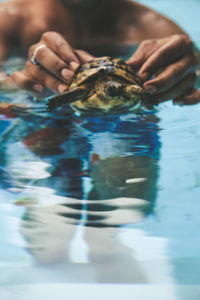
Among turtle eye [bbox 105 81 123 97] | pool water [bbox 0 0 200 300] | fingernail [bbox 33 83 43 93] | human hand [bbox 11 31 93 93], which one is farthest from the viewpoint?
fingernail [bbox 33 83 43 93]

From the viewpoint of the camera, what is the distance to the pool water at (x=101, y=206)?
0.48 metres

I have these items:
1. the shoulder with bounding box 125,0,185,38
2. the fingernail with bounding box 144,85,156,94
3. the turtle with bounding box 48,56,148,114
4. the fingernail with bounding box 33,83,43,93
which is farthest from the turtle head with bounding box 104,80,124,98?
the shoulder with bounding box 125,0,185,38

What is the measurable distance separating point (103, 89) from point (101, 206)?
0.37 metres

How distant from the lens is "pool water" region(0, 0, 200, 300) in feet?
1.59

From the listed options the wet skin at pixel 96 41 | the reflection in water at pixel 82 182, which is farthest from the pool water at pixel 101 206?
the wet skin at pixel 96 41

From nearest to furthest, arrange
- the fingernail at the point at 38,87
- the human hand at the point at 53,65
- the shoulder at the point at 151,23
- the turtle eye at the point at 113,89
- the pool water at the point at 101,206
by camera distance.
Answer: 1. the pool water at the point at 101,206
2. the turtle eye at the point at 113,89
3. the human hand at the point at 53,65
4. the fingernail at the point at 38,87
5. the shoulder at the point at 151,23

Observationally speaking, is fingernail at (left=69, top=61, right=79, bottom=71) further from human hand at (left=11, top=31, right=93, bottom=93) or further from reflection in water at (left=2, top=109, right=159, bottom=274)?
reflection in water at (left=2, top=109, right=159, bottom=274)

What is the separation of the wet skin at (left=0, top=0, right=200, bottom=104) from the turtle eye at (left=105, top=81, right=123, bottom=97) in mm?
114

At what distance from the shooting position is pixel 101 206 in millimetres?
644

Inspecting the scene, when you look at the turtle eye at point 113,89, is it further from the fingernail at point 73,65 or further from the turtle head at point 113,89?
the fingernail at point 73,65

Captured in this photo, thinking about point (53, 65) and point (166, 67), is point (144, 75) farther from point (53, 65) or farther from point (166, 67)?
point (53, 65)

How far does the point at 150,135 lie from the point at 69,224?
1.40 ft

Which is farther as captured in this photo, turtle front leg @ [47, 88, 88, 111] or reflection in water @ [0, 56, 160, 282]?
turtle front leg @ [47, 88, 88, 111]

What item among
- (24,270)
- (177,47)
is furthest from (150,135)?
(24,270)
